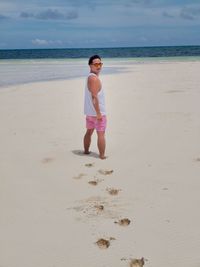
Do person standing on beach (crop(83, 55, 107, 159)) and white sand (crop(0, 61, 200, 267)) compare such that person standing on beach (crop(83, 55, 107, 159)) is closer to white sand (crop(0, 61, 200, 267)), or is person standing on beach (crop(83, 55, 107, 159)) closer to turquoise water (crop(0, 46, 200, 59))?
white sand (crop(0, 61, 200, 267))

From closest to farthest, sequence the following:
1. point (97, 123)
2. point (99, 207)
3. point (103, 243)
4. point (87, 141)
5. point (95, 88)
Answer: point (103, 243) → point (99, 207) → point (95, 88) → point (97, 123) → point (87, 141)

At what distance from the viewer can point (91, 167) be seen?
5.85 metres

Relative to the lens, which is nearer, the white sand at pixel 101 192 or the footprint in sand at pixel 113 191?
the white sand at pixel 101 192

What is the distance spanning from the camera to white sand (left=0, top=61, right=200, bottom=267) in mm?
3492

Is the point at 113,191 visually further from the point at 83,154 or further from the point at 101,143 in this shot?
the point at 83,154

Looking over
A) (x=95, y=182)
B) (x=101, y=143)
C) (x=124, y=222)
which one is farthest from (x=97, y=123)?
(x=124, y=222)

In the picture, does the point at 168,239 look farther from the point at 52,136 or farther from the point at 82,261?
the point at 52,136

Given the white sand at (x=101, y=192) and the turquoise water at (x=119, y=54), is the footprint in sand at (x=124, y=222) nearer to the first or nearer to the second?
the white sand at (x=101, y=192)

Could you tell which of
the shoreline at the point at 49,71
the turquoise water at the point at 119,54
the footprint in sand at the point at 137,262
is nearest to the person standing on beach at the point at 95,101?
the footprint in sand at the point at 137,262

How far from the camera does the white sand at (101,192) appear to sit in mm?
3492

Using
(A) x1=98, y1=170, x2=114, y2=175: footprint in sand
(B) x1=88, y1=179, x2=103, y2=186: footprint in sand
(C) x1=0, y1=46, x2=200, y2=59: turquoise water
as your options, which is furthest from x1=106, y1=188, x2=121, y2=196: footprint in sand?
(C) x1=0, y1=46, x2=200, y2=59: turquoise water

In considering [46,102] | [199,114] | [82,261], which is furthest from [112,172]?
[46,102]

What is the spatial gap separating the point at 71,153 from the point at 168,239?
321cm

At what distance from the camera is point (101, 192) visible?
15.9ft
